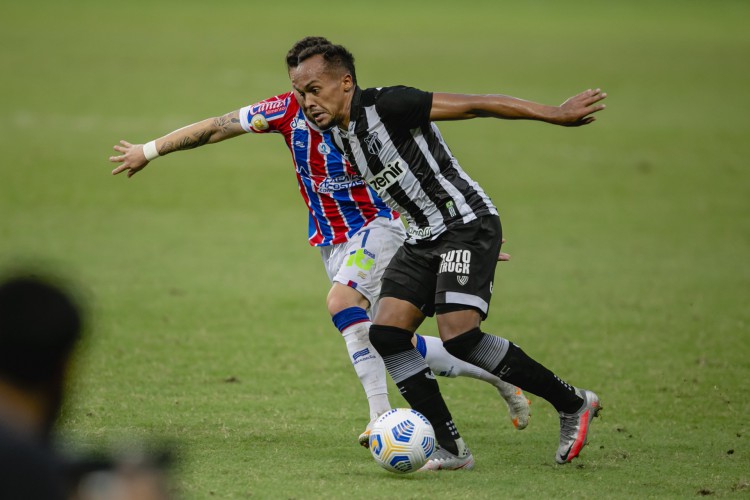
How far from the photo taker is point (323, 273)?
14.3 metres

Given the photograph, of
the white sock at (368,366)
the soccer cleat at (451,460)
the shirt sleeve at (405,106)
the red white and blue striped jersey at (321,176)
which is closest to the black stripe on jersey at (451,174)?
the shirt sleeve at (405,106)

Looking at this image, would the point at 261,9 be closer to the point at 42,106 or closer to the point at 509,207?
the point at 42,106

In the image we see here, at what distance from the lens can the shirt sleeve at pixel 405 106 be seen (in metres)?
6.54

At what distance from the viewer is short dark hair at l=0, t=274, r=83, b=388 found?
3004 mm

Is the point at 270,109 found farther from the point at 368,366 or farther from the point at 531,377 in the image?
the point at 531,377

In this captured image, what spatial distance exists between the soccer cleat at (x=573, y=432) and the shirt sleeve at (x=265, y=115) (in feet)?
8.65

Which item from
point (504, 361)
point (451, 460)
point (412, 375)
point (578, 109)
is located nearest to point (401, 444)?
point (451, 460)

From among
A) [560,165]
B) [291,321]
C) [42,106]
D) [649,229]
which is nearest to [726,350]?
[291,321]

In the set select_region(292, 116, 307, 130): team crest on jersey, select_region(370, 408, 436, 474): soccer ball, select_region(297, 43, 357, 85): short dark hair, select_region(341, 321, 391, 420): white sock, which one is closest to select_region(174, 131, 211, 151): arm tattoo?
select_region(292, 116, 307, 130): team crest on jersey

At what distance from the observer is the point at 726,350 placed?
10398 millimetres

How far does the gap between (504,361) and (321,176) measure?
2052 mm

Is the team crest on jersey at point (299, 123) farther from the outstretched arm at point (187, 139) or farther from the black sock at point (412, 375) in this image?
the black sock at point (412, 375)

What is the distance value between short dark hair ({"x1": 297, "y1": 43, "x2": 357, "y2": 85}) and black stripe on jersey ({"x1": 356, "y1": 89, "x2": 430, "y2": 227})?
0.23 meters

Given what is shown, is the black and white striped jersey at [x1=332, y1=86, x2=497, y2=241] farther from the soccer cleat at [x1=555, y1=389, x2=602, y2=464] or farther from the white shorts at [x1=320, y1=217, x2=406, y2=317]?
the soccer cleat at [x1=555, y1=389, x2=602, y2=464]
